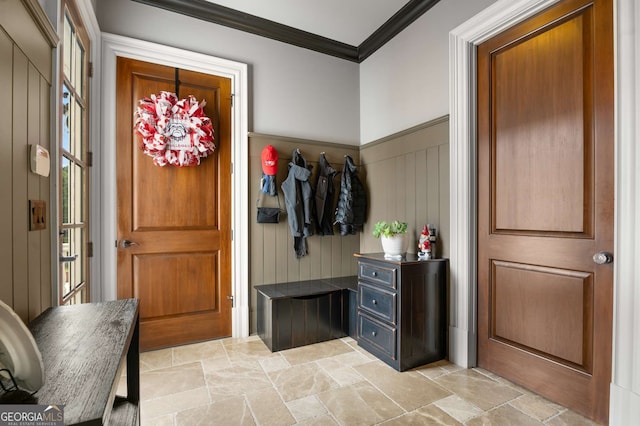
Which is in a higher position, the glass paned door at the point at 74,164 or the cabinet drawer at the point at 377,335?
the glass paned door at the point at 74,164

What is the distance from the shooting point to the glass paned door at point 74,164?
1.86 m

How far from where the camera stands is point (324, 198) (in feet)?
10.4

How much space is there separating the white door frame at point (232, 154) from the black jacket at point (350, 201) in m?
0.93

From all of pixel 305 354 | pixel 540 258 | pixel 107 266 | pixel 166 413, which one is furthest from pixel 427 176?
pixel 107 266

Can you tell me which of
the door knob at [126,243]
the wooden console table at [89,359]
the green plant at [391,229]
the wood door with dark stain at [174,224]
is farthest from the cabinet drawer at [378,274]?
the door knob at [126,243]

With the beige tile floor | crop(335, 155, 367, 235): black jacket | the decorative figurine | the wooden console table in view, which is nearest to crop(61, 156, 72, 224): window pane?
the wooden console table

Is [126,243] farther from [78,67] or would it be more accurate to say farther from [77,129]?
[78,67]

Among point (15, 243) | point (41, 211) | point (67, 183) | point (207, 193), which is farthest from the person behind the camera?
point (207, 193)

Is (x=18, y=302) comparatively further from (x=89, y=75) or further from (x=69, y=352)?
(x=89, y=75)

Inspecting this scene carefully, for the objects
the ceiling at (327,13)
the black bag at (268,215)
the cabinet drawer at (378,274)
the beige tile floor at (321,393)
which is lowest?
the beige tile floor at (321,393)

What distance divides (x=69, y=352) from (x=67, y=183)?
1.46 meters

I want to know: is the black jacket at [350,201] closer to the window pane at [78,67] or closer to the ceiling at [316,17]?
the ceiling at [316,17]

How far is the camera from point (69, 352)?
2.98ft

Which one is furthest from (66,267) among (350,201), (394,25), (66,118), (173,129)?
(394,25)
